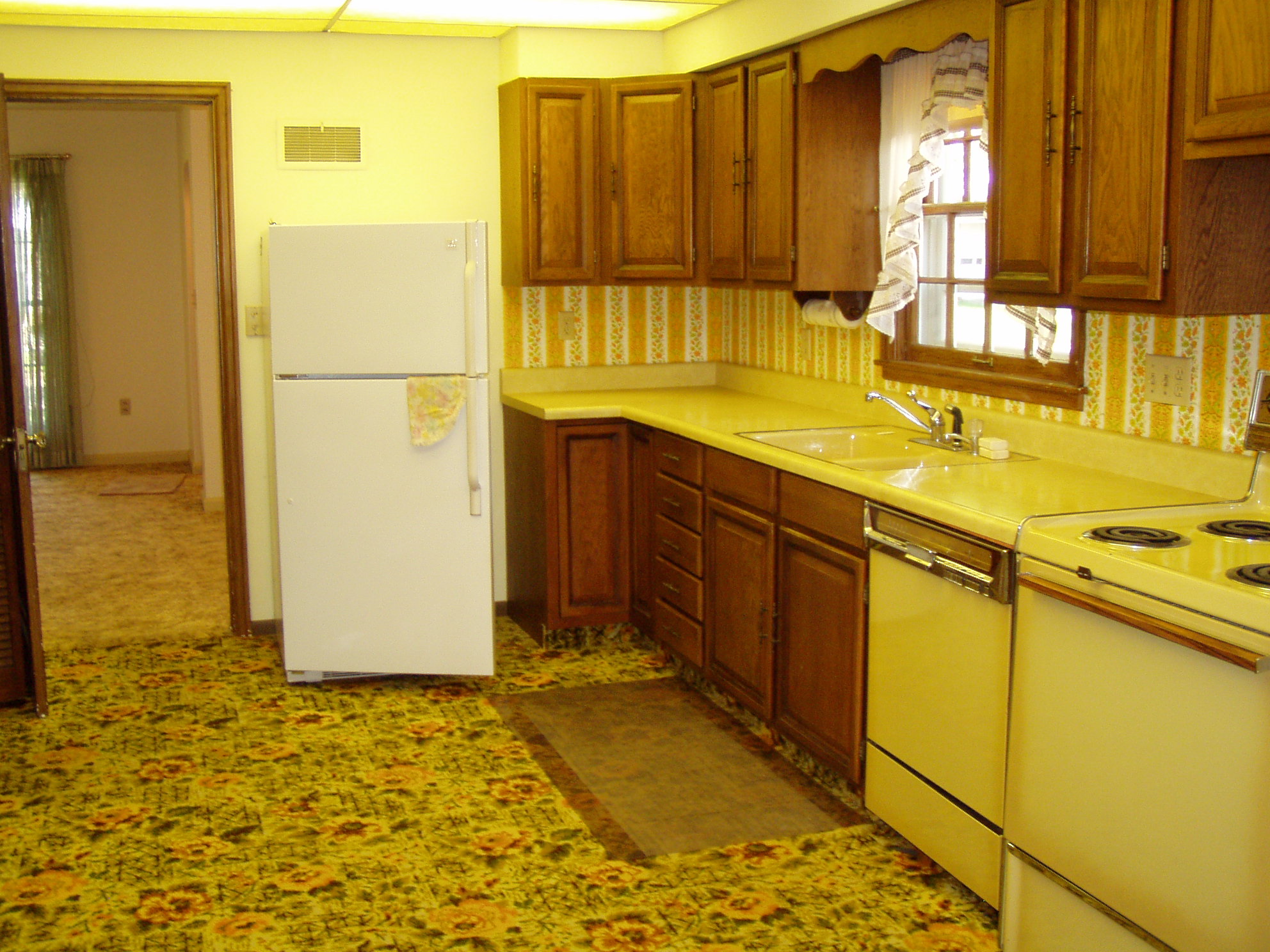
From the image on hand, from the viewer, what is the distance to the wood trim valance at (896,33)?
3139mm

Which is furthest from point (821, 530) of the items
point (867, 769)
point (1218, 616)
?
point (1218, 616)

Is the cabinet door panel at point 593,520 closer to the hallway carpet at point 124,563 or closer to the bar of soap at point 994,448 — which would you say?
the hallway carpet at point 124,563

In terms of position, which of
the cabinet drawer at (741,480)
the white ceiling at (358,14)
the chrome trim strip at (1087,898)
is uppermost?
the white ceiling at (358,14)

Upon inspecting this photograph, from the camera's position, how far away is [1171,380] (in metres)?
2.94

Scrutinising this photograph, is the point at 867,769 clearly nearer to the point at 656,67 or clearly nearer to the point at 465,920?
the point at 465,920

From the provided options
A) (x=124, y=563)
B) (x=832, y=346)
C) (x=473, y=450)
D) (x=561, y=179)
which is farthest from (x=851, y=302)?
(x=124, y=563)

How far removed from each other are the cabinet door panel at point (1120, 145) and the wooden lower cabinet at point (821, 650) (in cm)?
88

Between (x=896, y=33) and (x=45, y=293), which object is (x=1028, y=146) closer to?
(x=896, y=33)

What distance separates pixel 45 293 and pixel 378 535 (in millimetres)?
5480

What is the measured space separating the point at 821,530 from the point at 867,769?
23.1 inches

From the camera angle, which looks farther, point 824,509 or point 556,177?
point 556,177

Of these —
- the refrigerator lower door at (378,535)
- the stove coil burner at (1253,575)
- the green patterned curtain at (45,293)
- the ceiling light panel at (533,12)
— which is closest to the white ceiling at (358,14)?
the ceiling light panel at (533,12)

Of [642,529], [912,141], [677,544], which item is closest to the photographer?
[912,141]

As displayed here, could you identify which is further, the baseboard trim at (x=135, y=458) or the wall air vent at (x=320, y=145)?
the baseboard trim at (x=135, y=458)
